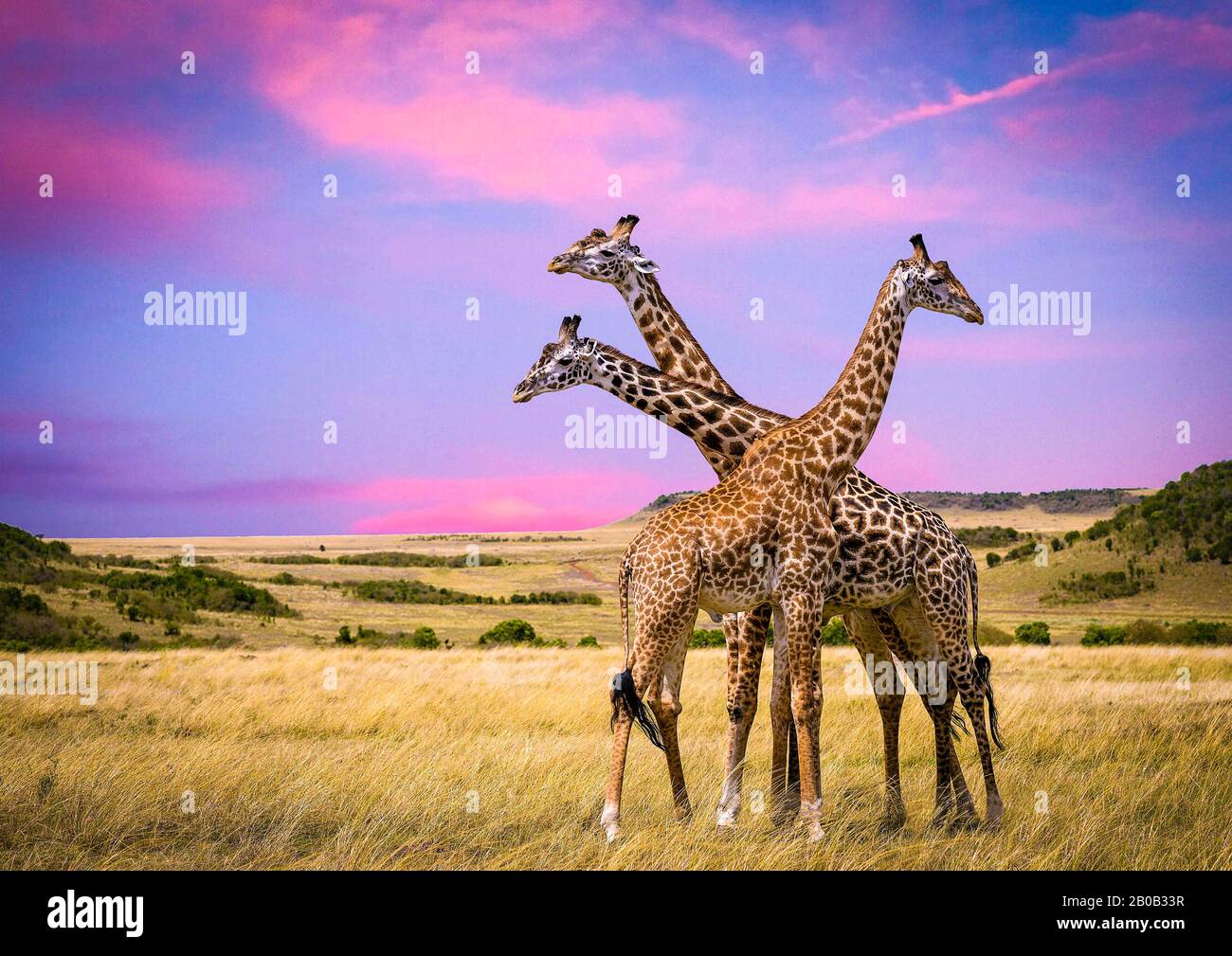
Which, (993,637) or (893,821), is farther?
(993,637)

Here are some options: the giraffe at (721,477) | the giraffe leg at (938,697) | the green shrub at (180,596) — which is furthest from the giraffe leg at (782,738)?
the green shrub at (180,596)

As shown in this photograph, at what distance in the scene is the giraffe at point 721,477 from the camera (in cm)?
913

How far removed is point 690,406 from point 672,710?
8.61 feet

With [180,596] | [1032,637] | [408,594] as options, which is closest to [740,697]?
[1032,637]

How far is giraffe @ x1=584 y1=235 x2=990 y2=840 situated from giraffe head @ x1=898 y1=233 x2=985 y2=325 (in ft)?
3.86

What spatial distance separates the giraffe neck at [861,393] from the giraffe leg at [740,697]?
59.0 inches

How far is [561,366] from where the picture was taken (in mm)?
8727

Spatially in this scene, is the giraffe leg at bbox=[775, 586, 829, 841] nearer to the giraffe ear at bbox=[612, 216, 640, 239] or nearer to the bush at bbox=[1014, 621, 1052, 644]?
the giraffe ear at bbox=[612, 216, 640, 239]

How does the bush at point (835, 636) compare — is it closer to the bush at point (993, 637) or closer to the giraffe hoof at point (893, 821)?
the bush at point (993, 637)

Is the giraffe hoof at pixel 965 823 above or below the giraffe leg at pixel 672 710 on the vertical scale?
below

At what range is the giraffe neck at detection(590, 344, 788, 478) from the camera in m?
8.94

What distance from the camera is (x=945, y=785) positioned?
982cm

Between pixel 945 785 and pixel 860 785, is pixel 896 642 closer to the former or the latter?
pixel 945 785

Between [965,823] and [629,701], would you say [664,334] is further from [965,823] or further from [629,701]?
[965,823]
